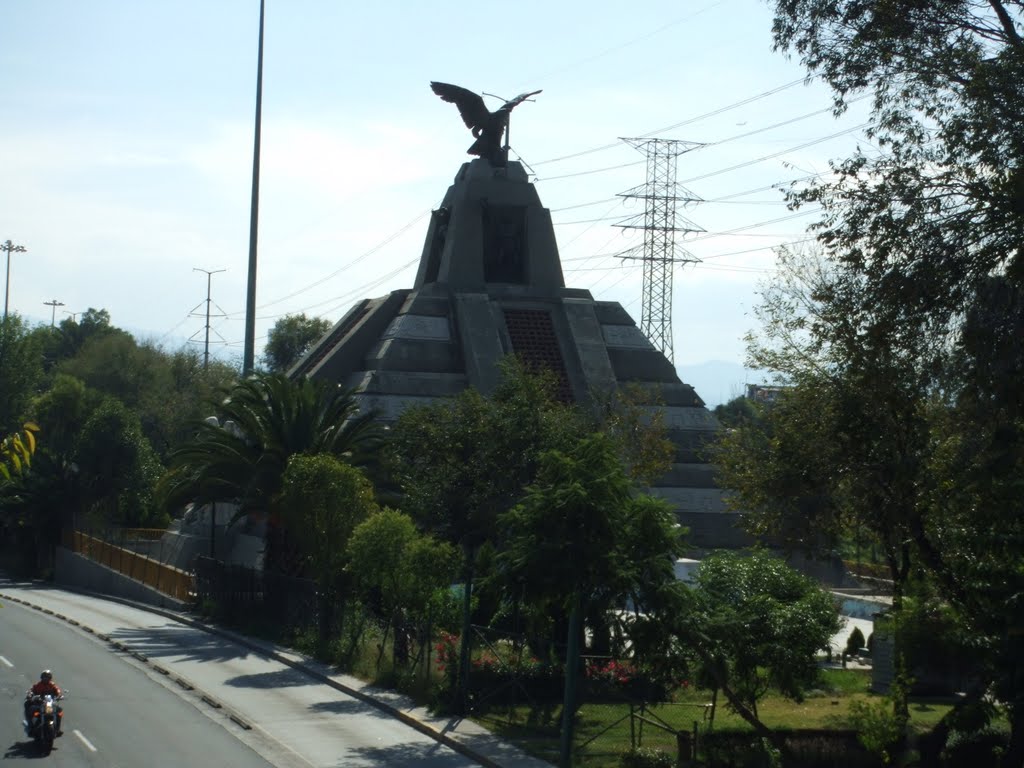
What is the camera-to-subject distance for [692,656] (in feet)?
55.7

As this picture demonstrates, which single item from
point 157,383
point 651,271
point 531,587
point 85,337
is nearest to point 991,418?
point 531,587

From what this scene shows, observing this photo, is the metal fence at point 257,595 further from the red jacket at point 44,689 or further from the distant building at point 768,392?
the distant building at point 768,392

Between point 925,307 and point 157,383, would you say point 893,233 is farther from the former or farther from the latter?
point 157,383

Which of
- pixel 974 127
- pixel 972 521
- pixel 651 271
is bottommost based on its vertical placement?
pixel 972 521

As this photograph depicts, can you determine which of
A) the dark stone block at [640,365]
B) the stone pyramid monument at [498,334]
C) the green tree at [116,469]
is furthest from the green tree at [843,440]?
the green tree at [116,469]

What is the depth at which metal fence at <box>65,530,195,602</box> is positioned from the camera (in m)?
38.5

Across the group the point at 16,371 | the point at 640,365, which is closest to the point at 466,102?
the point at 640,365

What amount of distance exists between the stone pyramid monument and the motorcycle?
23.9 metres

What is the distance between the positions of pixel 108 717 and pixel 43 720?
317 centimetres

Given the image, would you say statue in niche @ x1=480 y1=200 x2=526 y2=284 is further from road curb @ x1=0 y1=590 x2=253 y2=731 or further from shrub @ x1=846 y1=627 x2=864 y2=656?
shrub @ x1=846 y1=627 x2=864 y2=656

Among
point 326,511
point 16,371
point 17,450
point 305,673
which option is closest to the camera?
point 17,450

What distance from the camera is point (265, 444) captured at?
1234 inches

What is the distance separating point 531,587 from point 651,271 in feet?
186

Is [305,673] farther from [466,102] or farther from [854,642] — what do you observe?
[466,102]
